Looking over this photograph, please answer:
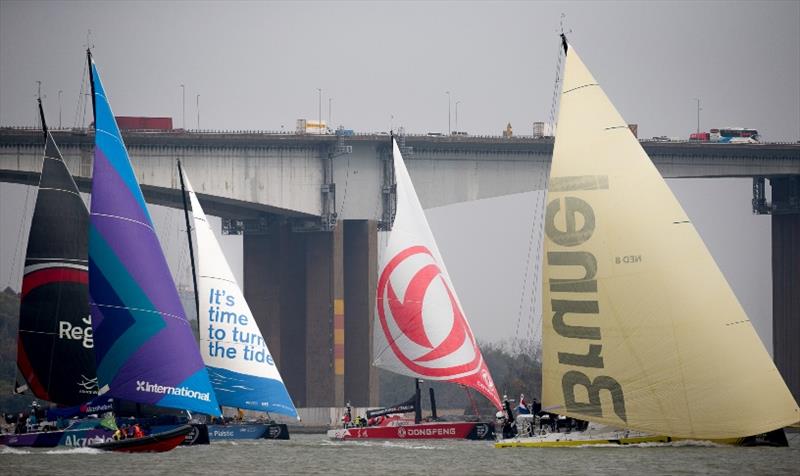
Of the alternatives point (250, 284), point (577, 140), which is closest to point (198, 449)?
point (577, 140)

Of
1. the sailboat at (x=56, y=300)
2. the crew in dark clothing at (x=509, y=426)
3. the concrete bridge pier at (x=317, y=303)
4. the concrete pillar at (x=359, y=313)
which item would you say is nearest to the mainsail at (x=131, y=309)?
the sailboat at (x=56, y=300)

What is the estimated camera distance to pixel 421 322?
254ft

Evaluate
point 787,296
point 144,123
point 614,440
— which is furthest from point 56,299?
point 787,296

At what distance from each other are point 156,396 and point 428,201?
184 ft

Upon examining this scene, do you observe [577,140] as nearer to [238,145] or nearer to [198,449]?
[198,449]

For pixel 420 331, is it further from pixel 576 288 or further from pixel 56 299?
pixel 576 288

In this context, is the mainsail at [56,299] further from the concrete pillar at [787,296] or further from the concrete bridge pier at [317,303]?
the concrete pillar at [787,296]

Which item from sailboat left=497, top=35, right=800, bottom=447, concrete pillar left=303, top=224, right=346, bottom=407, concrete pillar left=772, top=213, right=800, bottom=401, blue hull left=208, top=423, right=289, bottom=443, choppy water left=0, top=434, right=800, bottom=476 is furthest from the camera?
concrete pillar left=772, top=213, right=800, bottom=401

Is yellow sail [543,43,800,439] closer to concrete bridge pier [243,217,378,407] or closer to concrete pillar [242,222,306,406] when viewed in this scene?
concrete bridge pier [243,217,378,407]

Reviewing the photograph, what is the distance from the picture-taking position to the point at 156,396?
63094mm

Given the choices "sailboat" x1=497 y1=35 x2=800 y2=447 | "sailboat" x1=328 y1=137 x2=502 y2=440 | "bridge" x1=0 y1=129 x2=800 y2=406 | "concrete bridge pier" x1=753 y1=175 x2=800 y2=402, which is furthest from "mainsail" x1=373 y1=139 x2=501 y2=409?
"concrete bridge pier" x1=753 y1=175 x2=800 y2=402

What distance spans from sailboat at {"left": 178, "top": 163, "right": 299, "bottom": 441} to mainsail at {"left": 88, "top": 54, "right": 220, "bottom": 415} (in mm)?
13200

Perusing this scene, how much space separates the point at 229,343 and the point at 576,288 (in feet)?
75.9

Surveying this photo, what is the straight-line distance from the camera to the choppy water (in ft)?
182
